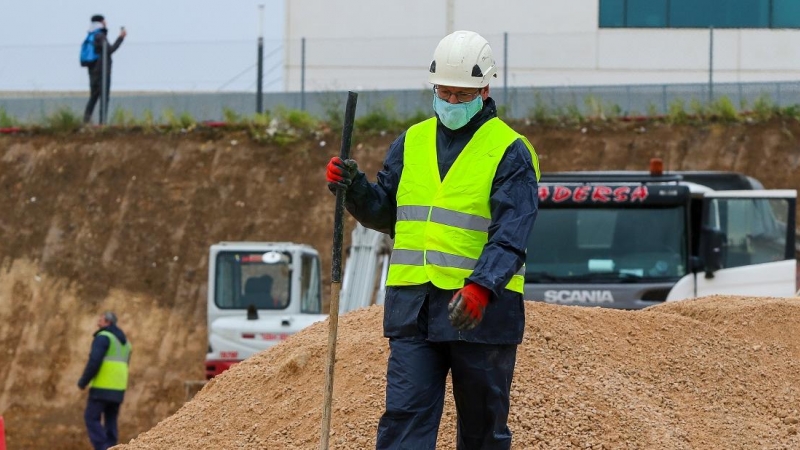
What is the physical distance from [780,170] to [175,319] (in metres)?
11.5

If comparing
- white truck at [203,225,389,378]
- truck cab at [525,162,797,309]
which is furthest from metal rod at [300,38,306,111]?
truck cab at [525,162,797,309]

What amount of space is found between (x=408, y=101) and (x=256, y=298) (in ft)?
30.7

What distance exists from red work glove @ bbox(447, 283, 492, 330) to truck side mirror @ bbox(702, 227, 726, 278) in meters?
7.90

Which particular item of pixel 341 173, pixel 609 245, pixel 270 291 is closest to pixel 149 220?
pixel 270 291

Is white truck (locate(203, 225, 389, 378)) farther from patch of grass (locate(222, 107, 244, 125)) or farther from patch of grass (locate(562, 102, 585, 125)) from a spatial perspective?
patch of grass (locate(562, 102, 585, 125))

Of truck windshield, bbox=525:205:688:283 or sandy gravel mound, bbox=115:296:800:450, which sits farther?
truck windshield, bbox=525:205:688:283

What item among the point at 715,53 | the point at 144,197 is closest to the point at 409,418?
the point at 144,197

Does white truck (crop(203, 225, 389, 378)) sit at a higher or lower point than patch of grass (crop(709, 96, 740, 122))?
lower

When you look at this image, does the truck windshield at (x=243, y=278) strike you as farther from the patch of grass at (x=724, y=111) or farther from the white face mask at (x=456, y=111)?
the white face mask at (x=456, y=111)

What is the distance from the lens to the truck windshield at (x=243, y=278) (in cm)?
1977

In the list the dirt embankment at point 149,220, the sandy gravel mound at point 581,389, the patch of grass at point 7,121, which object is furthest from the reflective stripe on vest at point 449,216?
the patch of grass at point 7,121

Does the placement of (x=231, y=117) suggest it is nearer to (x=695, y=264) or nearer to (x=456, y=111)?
(x=695, y=264)

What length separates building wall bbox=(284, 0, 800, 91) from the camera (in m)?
28.6

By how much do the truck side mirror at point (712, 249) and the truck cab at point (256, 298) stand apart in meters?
6.81
